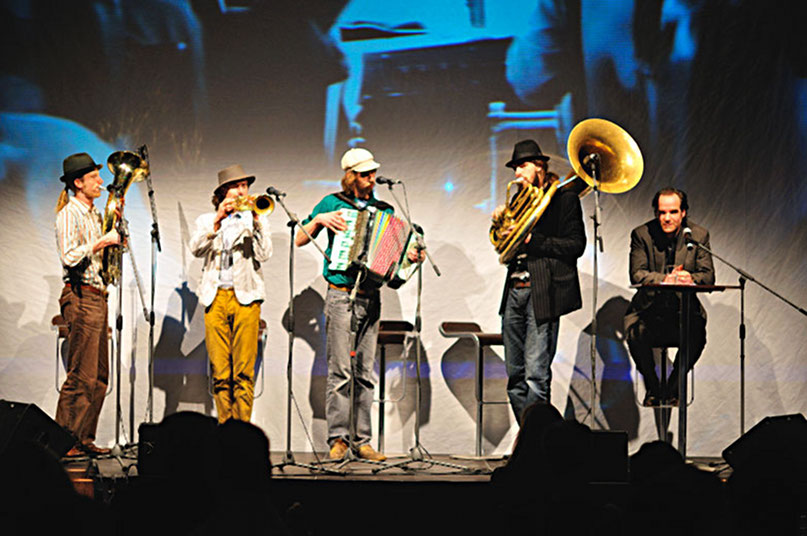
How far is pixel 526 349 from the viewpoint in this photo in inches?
231

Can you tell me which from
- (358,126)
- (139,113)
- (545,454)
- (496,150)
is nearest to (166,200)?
Answer: (139,113)

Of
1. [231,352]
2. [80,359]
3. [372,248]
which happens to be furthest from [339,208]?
[80,359]

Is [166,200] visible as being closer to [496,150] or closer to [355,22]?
[355,22]

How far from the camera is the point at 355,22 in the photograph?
281 inches

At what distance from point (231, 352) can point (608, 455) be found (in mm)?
2557

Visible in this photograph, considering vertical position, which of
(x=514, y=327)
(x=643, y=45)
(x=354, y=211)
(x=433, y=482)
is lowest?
(x=433, y=482)

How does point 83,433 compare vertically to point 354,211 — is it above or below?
below

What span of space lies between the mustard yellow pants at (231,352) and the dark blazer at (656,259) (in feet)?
8.14

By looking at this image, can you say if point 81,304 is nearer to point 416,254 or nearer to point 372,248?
point 372,248

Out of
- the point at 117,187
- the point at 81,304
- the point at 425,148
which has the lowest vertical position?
the point at 81,304

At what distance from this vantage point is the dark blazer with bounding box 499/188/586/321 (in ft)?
19.1

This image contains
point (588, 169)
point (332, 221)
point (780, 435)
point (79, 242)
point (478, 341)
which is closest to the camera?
point (780, 435)

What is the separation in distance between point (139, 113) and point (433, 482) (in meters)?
3.78

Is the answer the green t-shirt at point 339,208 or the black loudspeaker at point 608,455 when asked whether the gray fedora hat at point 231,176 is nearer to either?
the green t-shirt at point 339,208
